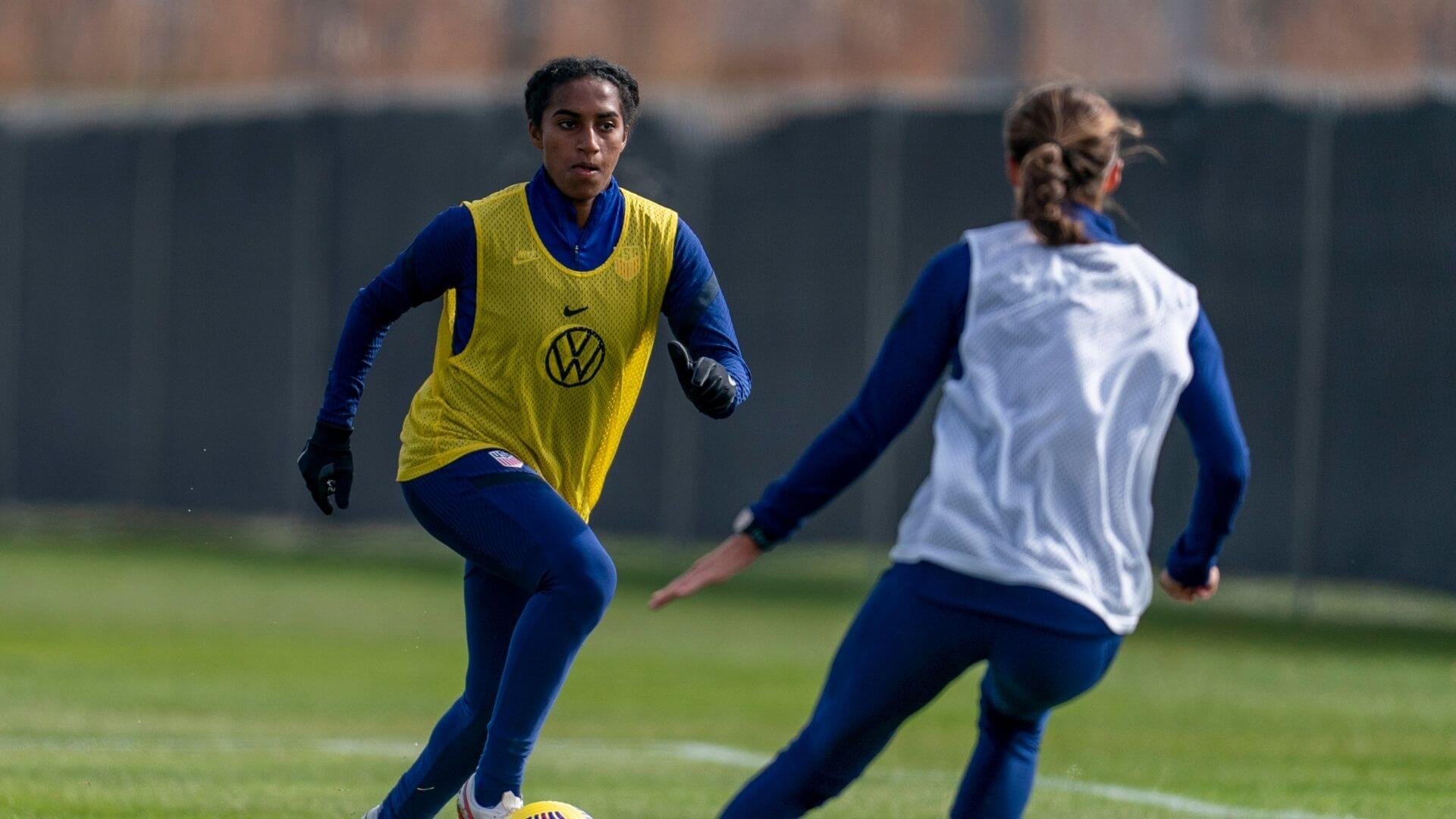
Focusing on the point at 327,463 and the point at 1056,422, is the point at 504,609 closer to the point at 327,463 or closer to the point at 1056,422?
the point at 327,463

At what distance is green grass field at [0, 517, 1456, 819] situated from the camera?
8094 mm

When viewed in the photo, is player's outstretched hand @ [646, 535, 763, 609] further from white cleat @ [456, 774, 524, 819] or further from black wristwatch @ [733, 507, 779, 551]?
white cleat @ [456, 774, 524, 819]

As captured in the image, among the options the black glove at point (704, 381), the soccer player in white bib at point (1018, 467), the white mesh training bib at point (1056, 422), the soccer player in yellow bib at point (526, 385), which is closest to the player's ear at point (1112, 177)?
the soccer player in white bib at point (1018, 467)

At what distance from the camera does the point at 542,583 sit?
5.57 meters

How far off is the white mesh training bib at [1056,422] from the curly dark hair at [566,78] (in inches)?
67.3

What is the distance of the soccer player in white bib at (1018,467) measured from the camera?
4.22 m

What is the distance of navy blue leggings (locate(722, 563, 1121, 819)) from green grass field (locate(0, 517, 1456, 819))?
3.20 metres

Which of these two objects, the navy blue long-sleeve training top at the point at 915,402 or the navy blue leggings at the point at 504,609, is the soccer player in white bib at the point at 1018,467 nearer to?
the navy blue long-sleeve training top at the point at 915,402

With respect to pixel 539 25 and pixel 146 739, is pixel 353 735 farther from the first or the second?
pixel 539 25

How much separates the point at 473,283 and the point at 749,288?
508 inches

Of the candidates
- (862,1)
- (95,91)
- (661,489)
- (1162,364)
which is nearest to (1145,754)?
(1162,364)

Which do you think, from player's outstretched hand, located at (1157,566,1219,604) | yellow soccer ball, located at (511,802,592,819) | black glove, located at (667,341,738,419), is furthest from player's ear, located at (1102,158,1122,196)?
yellow soccer ball, located at (511,802,592,819)

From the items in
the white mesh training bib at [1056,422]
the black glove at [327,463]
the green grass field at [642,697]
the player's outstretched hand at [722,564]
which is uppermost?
the white mesh training bib at [1056,422]

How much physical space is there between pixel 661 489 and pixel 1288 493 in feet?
17.7
